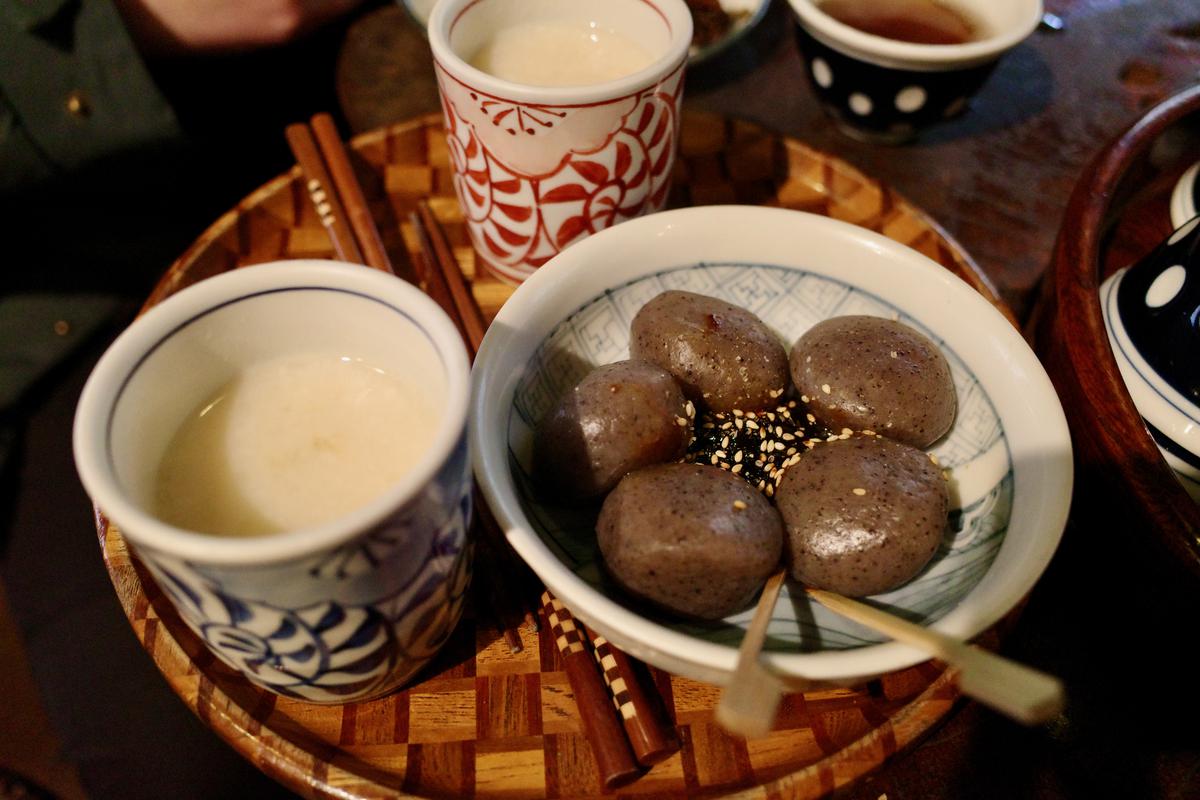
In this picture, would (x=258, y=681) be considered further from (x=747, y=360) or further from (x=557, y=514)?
(x=747, y=360)

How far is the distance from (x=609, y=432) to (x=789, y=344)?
374mm

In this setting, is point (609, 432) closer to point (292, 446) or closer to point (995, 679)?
point (292, 446)

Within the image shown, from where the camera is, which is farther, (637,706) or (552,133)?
(552,133)

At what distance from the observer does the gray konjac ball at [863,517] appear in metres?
0.83

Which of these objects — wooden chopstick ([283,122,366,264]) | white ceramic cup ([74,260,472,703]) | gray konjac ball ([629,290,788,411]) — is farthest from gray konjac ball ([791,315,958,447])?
A: wooden chopstick ([283,122,366,264])

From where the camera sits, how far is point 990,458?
965mm

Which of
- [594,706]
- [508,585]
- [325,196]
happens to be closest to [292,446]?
[508,585]

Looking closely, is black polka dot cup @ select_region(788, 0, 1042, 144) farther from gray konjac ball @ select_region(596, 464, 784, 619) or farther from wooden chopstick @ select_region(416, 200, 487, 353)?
gray konjac ball @ select_region(596, 464, 784, 619)

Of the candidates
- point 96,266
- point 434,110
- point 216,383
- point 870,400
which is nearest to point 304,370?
point 216,383

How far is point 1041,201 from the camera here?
1.48m

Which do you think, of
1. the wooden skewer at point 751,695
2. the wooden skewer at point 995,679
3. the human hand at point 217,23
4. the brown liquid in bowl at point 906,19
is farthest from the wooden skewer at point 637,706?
the human hand at point 217,23

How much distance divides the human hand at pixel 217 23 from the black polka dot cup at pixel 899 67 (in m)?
1.15

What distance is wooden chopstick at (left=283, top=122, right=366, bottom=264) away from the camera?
1.25 metres

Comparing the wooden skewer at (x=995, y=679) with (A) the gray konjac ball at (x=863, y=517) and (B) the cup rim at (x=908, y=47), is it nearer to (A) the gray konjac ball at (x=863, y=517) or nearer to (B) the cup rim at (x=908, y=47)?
(A) the gray konjac ball at (x=863, y=517)
